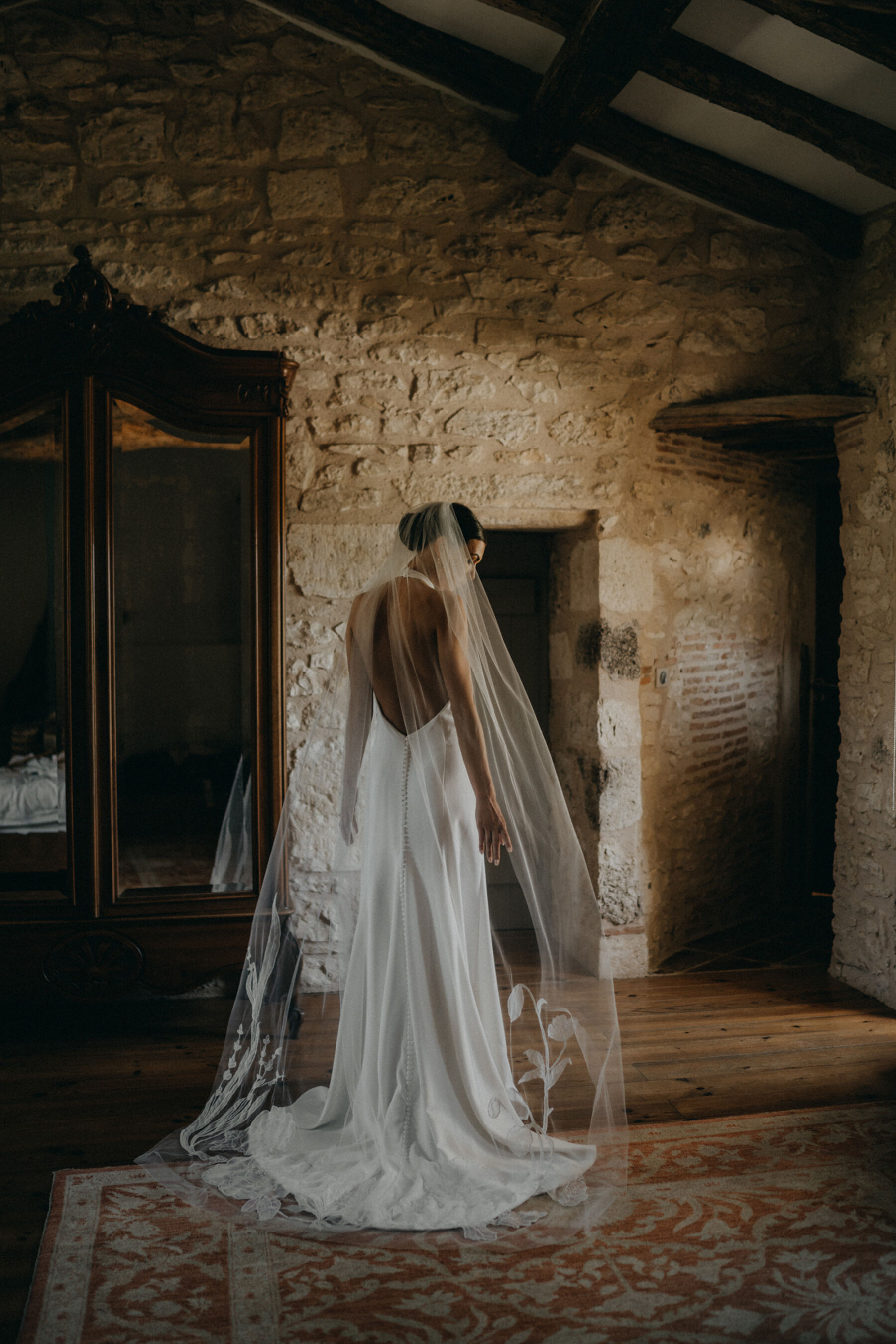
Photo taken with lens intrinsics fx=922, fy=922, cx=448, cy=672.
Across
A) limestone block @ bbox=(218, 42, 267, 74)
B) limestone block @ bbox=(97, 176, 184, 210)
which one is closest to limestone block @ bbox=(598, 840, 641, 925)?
limestone block @ bbox=(97, 176, 184, 210)

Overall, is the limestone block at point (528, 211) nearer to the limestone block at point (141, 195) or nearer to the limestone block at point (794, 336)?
the limestone block at point (794, 336)

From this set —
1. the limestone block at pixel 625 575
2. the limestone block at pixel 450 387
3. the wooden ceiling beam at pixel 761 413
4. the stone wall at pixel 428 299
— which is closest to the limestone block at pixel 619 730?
the stone wall at pixel 428 299

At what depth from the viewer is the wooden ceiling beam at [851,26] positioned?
2.88 m

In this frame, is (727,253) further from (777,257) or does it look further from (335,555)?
(335,555)

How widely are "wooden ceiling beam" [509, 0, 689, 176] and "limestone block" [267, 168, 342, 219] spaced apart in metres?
0.79

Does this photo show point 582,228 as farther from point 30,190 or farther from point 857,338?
point 30,190

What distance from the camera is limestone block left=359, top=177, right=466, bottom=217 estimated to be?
155 inches

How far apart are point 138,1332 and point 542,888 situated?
1.33m

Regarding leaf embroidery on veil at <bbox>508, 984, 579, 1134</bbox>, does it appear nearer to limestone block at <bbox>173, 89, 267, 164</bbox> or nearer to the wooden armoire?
the wooden armoire

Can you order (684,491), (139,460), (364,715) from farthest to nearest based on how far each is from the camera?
(684,491), (139,460), (364,715)

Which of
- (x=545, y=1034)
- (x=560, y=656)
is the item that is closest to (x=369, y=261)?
(x=560, y=656)

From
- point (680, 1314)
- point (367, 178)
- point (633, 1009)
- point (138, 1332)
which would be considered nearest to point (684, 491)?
point (367, 178)

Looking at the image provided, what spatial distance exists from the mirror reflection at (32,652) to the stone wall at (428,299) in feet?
2.83

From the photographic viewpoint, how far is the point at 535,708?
4.76 meters
